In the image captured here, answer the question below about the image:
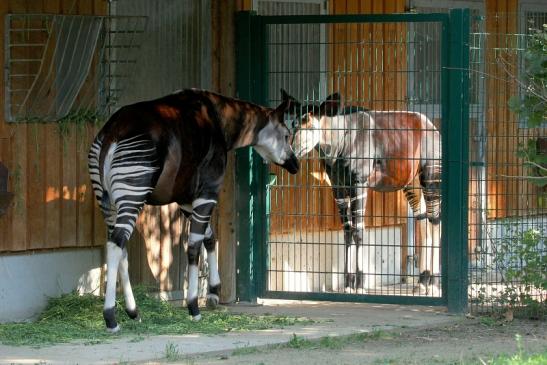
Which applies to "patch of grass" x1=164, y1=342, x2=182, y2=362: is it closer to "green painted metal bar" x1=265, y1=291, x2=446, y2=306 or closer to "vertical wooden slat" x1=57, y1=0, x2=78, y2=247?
"vertical wooden slat" x1=57, y1=0, x2=78, y2=247

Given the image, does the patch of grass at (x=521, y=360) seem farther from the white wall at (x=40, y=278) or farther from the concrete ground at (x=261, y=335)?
the white wall at (x=40, y=278)

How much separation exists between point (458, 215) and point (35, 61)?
12.3ft

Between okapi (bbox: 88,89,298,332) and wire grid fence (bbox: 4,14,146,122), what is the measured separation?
2.34 ft

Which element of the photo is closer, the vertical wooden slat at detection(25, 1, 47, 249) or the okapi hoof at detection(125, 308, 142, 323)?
the okapi hoof at detection(125, 308, 142, 323)

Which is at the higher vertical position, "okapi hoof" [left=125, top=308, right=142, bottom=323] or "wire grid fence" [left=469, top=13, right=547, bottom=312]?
"wire grid fence" [left=469, top=13, right=547, bottom=312]

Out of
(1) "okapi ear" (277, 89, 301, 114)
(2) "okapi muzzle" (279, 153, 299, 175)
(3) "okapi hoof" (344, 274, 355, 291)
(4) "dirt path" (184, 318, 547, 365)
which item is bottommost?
(4) "dirt path" (184, 318, 547, 365)

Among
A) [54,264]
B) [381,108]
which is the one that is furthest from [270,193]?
[54,264]

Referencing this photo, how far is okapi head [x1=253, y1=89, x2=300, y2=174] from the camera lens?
10.8 metres

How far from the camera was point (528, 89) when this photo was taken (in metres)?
9.70

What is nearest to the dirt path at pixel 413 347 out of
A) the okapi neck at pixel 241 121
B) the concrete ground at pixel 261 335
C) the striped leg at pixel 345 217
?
the concrete ground at pixel 261 335

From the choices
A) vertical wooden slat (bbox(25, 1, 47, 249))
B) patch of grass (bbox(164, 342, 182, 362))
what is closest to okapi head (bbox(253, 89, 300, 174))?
vertical wooden slat (bbox(25, 1, 47, 249))

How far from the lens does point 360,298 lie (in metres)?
11.1

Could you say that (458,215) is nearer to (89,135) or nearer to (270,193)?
(270,193)

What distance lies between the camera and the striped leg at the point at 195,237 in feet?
33.2
